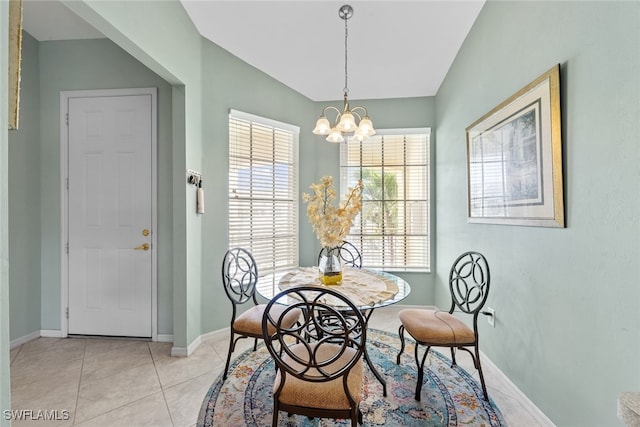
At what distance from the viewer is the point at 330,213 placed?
2.04 m

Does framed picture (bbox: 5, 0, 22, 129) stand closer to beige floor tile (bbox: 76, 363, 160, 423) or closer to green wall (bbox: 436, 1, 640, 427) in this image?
beige floor tile (bbox: 76, 363, 160, 423)

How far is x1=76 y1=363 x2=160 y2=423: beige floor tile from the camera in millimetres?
1859

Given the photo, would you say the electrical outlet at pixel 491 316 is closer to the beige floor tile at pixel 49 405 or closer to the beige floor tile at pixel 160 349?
the beige floor tile at pixel 160 349

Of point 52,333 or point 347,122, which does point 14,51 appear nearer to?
point 347,122

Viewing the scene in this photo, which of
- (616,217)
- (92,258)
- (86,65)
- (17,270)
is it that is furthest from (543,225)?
(17,270)

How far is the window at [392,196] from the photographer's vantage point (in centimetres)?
379

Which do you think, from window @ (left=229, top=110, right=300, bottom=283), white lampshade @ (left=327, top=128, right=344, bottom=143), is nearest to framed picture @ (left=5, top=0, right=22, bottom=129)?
white lampshade @ (left=327, top=128, right=344, bottom=143)

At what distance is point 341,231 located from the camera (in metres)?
2.08

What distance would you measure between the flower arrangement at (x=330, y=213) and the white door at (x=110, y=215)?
184cm

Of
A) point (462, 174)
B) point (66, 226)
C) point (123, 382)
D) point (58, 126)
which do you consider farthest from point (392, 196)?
point (58, 126)

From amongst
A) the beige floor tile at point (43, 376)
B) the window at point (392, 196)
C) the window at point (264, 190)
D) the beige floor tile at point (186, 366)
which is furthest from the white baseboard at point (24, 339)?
the window at point (392, 196)

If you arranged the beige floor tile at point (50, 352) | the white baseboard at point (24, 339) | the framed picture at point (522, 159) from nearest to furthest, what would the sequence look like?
the framed picture at point (522, 159) < the beige floor tile at point (50, 352) < the white baseboard at point (24, 339)

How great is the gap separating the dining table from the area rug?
140 millimetres

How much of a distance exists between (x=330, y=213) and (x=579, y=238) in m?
1.41
